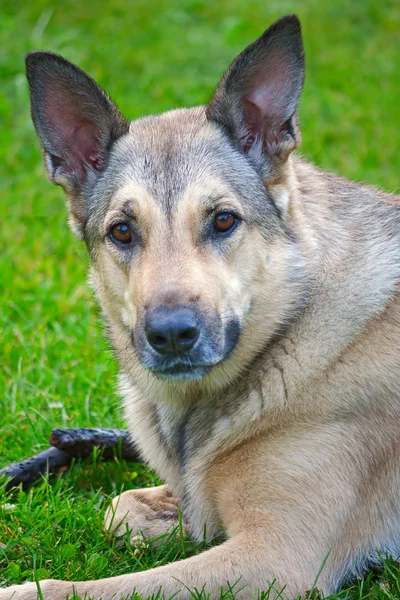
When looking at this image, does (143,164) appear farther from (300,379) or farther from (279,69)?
(300,379)

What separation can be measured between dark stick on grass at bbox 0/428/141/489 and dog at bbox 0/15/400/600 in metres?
0.48

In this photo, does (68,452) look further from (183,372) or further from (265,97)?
(265,97)

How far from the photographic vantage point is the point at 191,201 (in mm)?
3889

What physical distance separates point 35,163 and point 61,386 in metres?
3.51

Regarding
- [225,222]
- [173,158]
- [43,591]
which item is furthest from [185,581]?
[173,158]

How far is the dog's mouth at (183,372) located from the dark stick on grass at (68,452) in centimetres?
107

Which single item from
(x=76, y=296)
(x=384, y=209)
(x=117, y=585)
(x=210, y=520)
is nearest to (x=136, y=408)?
(x=210, y=520)

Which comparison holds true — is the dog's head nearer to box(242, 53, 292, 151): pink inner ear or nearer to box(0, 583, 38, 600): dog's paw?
box(242, 53, 292, 151): pink inner ear

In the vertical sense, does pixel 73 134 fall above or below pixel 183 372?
above

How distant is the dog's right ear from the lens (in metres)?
4.20

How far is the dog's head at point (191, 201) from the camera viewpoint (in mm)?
3740

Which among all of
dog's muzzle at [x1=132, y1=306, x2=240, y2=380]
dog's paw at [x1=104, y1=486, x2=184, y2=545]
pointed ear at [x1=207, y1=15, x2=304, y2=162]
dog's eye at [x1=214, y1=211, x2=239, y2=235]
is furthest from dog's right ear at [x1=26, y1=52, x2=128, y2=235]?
dog's paw at [x1=104, y1=486, x2=184, y2=545]

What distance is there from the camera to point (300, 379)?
12.9 feet

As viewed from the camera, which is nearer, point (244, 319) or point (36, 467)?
point (244, 319)
